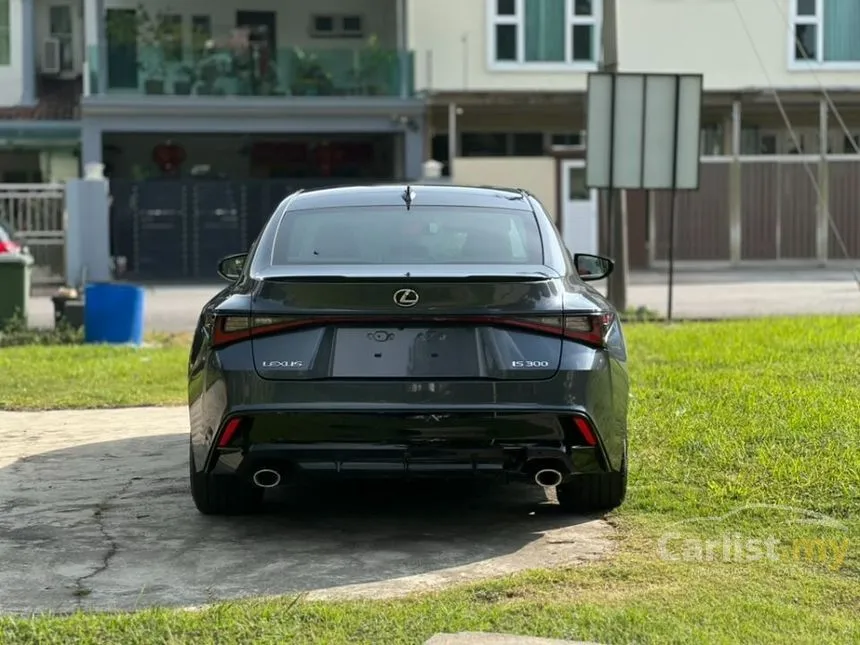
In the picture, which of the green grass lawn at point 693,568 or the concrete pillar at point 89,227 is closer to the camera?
Result: the green grass lawn at point 693,568

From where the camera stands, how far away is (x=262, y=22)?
30250mm

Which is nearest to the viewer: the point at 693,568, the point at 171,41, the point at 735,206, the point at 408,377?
the point at 693,568

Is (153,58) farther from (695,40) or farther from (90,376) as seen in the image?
(90,376)

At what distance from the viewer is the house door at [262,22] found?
96.9ft

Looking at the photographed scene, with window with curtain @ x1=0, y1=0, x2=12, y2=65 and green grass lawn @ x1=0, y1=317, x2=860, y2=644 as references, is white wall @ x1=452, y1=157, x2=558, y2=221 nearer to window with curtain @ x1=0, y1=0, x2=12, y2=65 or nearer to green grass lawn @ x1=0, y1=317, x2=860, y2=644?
window with curtain @ x1=0, y1=0, x2=12, y2=65

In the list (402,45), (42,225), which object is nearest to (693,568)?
(42,225)

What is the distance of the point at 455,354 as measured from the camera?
5.26m

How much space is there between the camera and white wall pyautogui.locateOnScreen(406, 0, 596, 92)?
2814cm

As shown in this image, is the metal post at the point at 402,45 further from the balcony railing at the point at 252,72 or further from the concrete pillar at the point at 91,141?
the concrete pillar at the point at 91,141

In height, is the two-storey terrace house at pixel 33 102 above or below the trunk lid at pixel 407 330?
above

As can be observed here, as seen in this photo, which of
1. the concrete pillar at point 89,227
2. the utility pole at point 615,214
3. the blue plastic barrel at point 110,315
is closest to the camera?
the blue plastic barrel at point 110,315

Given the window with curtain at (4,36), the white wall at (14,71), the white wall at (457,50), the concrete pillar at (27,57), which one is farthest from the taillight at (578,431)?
the window with curtain at (4,36)

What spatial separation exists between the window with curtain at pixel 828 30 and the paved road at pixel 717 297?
585 cm

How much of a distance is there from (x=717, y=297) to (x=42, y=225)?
12.1m
